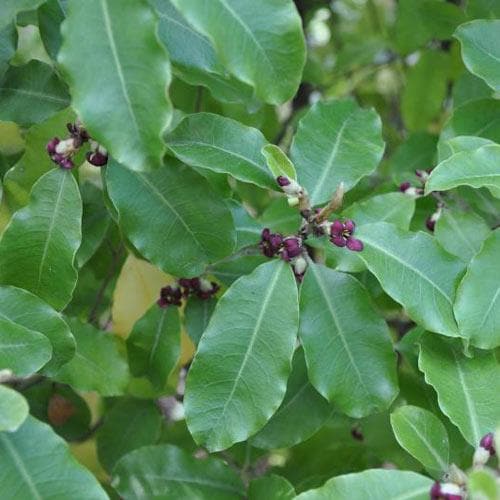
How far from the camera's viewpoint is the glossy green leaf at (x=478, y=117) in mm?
1325

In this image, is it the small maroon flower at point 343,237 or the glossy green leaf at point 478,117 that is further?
the glossy green leaf at point 478,117

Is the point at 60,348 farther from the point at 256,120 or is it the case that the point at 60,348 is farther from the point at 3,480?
the point at 256,120

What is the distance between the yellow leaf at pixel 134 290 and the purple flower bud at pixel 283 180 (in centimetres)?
33

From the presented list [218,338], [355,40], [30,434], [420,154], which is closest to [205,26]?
[218,338]

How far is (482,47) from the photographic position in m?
1.25

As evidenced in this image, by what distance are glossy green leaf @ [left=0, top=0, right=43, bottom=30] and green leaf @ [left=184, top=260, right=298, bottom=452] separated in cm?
43

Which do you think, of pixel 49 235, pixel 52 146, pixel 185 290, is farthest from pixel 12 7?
pixel 185 290

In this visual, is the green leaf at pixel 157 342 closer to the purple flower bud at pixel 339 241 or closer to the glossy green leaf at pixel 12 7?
the purple flower bud at pixel 339 241

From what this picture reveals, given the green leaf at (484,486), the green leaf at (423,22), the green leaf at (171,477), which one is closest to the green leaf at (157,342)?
the green leaf at (171,477)

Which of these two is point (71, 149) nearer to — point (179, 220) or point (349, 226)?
point (179, 220)

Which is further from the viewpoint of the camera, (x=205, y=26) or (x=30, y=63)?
(x=30, y=63)

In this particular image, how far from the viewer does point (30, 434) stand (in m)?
0.96

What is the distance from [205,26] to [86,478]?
1.68ft

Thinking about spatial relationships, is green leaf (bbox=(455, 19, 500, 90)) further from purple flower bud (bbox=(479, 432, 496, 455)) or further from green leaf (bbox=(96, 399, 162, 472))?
green leaf (bbox=(96, 399, 162, 472))
